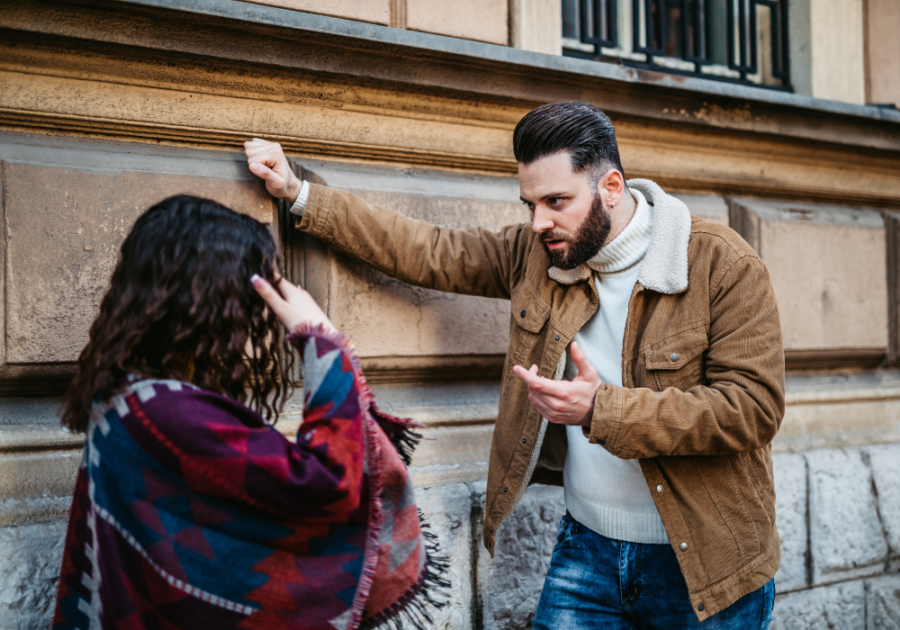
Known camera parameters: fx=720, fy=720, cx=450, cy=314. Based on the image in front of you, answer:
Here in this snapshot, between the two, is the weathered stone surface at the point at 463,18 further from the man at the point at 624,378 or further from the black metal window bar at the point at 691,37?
the man at the point at 624,378

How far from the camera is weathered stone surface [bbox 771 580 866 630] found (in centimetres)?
339

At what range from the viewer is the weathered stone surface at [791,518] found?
133 inches

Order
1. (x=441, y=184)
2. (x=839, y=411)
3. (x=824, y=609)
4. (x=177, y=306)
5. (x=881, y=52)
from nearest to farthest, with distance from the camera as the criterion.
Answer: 1. (x=177, y=306)
2. (x=441, y=184)
3. (x=824, y=609)
4. (x=839, y=411)
5. (x=881, y=52)

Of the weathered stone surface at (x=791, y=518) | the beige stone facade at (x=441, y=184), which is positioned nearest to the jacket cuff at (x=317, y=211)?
the beige stone facade at (x=441, y=184)

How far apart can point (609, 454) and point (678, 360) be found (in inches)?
13.9

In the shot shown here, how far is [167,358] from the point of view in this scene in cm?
151

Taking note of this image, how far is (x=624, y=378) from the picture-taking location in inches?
82.1

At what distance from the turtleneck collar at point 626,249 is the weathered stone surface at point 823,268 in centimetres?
157

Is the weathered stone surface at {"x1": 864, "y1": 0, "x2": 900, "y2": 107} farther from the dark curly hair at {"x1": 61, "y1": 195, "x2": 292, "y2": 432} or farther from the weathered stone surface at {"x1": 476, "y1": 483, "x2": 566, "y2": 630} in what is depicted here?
the dark curly hair at {"x1": 61, "y1": 195, "x2": 292, "y2": 432}

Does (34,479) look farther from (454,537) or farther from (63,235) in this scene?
(454,537)

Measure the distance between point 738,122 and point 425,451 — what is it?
215cm

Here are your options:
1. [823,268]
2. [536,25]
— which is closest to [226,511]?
[536,25]

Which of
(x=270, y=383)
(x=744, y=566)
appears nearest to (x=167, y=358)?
(x=270, y=383)

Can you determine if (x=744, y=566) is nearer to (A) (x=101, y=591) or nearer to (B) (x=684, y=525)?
(B) (x=684, y=525)
